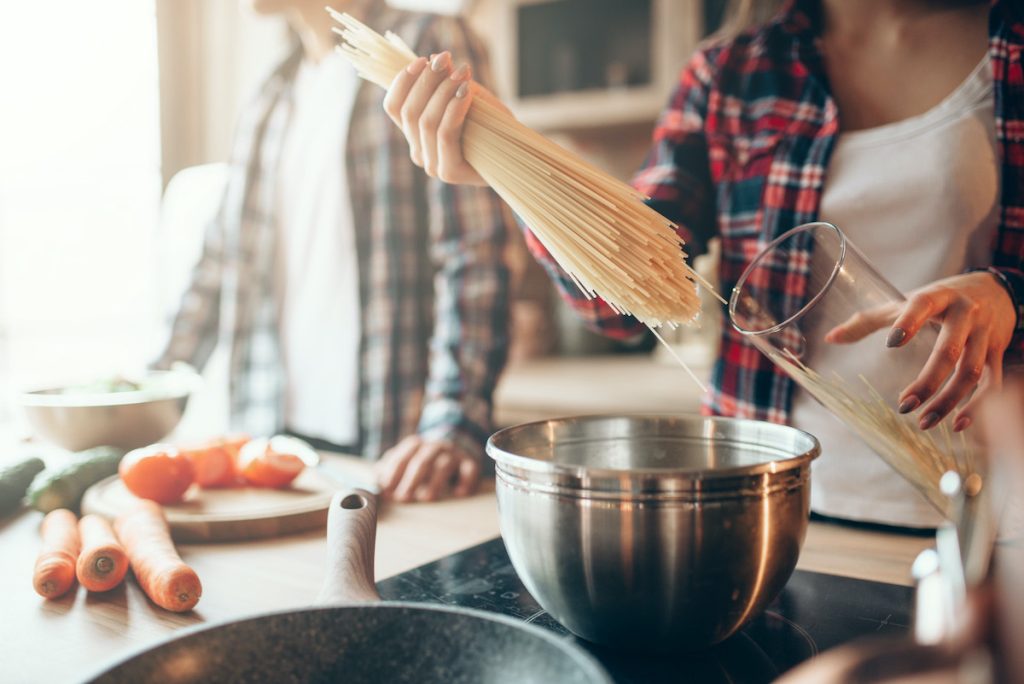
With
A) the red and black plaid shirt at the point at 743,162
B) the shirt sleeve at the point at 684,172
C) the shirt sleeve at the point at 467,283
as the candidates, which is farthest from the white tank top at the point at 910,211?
the shirt sleeve at the point at 467,283

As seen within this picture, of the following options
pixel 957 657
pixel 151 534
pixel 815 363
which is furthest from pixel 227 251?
pixel 957 657

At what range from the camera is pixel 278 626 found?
0.49 metres

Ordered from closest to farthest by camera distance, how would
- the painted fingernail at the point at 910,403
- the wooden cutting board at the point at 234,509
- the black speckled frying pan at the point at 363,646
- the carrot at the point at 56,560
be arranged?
the black speckled frying pan at the point at 363,646 < the painted fingernail at the point at 910,403 < the carrot at the point at 56,560 < the wooden cutting board at the point at 234,509

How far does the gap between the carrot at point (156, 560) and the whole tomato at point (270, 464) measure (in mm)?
141

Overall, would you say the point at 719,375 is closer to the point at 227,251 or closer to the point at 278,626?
the point at 278,626

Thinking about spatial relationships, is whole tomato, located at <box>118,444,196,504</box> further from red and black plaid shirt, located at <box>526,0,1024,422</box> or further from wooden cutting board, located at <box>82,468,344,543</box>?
red and black plaid shirt, located at <box>526,0,1024,422</box>

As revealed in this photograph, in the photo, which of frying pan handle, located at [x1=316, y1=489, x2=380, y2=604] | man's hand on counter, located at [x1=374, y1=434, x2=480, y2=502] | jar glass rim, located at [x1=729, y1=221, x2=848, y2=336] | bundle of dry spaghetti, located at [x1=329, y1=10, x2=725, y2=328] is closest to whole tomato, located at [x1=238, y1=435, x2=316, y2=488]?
man's hand on counter, located at [x1=374, y1=434, x2=480, y2=502]

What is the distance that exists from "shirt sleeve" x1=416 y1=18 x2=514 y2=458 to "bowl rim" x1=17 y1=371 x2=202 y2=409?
1.28 ft

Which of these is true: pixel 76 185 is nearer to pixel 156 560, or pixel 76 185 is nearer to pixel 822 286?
pixel 156 560

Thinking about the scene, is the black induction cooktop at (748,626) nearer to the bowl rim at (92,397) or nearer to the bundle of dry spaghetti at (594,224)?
the bundle of dry spaghetti at (594,224)

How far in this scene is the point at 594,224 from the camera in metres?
0.70

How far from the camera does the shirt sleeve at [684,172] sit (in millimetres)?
1143

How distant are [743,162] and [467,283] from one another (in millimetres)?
540

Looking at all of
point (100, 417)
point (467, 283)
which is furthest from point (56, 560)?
point (467, 283)
